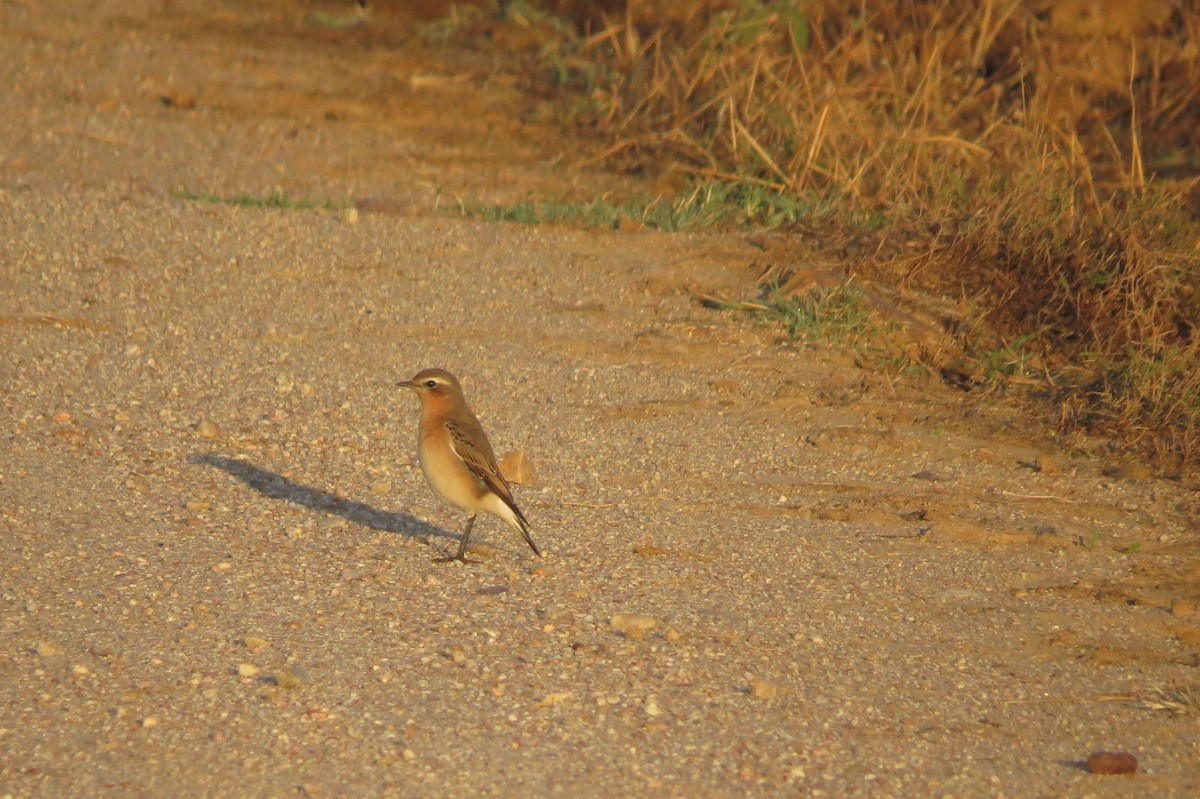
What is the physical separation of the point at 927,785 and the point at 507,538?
268 centimetres

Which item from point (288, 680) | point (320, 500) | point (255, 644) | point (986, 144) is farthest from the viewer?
point (986, 144)

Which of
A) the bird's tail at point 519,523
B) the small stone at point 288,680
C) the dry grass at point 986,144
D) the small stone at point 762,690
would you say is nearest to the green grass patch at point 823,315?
the dry grass at point 986,144

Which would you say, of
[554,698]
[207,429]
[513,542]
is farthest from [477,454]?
[207,429]

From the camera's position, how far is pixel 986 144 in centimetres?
1140

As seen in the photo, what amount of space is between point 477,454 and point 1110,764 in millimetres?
2731

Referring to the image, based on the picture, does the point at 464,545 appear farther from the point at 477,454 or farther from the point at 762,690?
the point at 762,690

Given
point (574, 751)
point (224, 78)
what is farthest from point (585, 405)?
point (224, 78)

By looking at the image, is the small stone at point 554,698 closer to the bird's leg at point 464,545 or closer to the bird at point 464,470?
the bird at point 464,470

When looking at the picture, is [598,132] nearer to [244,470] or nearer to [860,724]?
[244,470]

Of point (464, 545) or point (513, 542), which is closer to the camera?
point (464, 545)

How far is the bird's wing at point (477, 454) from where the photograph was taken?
6.22 meters

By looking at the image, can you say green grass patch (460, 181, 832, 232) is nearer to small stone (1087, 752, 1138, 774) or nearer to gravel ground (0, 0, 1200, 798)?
gravel ground (0, 0, 1200, 798)

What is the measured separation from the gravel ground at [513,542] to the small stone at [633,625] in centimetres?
2

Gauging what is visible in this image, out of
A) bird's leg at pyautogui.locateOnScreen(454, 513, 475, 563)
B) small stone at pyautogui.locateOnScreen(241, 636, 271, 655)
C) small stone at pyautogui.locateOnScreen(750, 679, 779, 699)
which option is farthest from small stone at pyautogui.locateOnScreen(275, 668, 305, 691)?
small stone at pyautogui.locateOnScreen(750, 679, 779, 699)
